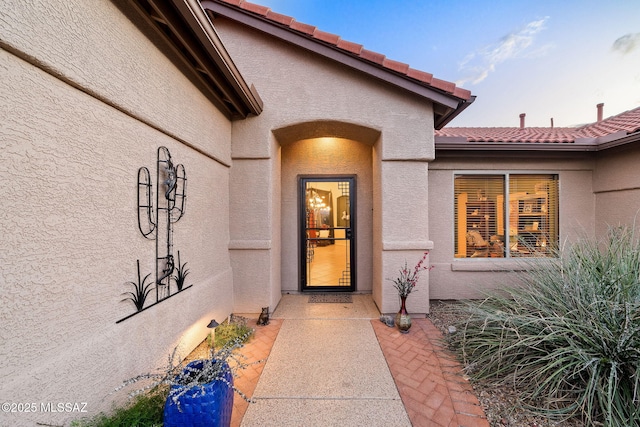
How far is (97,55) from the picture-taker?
192cm

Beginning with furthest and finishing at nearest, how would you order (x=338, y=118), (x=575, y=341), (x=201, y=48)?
(x=338, y=118), (x=201, y=48), (x=575, y=341)

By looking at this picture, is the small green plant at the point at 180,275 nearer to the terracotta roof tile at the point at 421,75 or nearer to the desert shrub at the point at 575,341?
the desert shrub at the point at 575,341

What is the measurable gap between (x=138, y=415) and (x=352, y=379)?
83.5 inches

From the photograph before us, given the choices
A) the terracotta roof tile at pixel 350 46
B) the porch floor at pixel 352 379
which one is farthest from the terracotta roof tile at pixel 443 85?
the porch floor at pixel 352 379

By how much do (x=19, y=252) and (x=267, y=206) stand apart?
3223mm

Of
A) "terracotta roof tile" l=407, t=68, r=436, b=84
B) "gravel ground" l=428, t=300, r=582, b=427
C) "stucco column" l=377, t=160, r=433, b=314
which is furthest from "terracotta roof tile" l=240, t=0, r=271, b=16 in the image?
"gravel ground" l=428, t=300, r=582, b=427

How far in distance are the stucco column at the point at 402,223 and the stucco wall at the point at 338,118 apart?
2 centimetres

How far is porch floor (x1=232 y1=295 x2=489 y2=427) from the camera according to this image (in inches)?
91.2

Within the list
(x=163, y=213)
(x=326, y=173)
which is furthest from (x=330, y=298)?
(x=163, y=213)

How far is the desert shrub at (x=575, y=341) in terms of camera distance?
222cm

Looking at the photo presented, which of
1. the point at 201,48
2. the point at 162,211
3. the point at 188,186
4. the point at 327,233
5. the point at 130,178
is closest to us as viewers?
the point at 130,178

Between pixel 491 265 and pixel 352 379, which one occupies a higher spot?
pixel 491 265

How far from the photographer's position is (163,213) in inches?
107

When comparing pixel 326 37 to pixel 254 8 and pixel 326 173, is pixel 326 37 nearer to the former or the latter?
pixel 254 8
